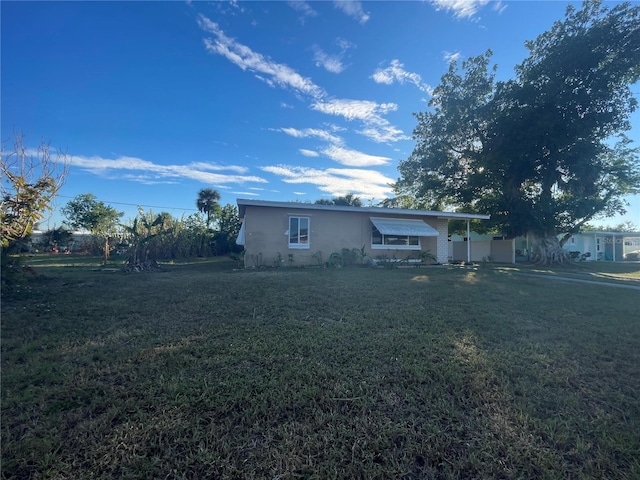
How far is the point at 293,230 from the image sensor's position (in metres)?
15.2

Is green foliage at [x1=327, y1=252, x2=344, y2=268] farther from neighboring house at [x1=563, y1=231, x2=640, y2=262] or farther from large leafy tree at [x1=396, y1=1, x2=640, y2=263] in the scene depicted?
neighboring house at [x1=563, y1=231, x2=640, y2=262]

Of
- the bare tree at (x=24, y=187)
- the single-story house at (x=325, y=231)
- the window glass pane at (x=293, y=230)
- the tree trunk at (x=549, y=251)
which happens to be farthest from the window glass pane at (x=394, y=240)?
the bare tree at (x=24, y=187)

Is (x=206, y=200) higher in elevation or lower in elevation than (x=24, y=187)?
higher

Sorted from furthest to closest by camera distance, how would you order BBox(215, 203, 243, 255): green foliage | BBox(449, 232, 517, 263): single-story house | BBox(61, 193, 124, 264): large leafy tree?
BBox(61, 193, 124, 264): large leafy tree < BBox(215, 203, 243, 255): green foliage < BBox(449, 232, 517, 263): single-story house

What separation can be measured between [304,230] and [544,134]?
17716mm

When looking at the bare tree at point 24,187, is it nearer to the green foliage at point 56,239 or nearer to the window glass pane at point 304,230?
the window glass pane at point 304,230

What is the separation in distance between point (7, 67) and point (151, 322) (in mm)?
8448

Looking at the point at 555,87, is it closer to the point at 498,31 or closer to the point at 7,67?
the point at 498,31

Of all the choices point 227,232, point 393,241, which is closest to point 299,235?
point 393,241

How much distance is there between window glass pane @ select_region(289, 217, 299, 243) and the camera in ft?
49.6

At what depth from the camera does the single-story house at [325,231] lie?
14.6 m

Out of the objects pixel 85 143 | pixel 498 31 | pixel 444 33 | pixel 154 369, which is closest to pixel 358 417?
pixel 154 369

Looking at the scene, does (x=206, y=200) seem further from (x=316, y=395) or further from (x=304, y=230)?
(x=316, y=395)

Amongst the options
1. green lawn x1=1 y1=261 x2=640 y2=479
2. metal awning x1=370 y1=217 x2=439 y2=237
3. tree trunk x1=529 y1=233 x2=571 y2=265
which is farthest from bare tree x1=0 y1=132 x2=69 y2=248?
tree trunk x1=529 y1=233 x2=571 y2=265
